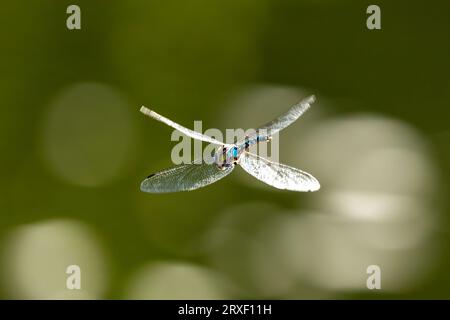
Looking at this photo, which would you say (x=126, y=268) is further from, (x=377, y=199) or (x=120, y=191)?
(x=377, y=199)

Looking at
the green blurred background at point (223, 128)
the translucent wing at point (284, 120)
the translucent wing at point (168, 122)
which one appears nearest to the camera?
the translucent wing at point (168, 122)

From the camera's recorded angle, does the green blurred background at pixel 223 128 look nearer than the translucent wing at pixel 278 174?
No

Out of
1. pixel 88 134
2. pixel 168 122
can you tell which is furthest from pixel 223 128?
pixel 168 122

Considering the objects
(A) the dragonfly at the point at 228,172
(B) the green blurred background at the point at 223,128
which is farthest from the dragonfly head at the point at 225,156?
(B) the green blurred background at the point at 223,128

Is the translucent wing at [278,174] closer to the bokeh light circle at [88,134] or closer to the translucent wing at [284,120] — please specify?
the translucent wing at [284,120]

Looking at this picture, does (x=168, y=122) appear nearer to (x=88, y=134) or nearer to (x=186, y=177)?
(x=186, y=177)

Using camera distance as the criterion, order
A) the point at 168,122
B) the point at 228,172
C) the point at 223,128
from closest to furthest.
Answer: the point at 168,122
the point at 228,172
the point at 223,128
